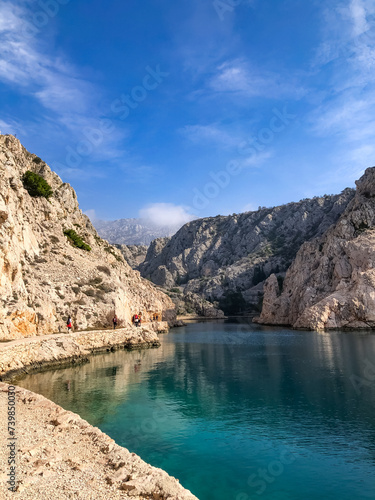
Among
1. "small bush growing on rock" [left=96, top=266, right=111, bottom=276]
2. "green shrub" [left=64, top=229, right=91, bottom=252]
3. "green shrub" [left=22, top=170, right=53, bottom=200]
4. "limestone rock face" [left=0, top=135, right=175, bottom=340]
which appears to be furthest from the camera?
"green shrub" [left=64, top=229, right=91, bottom=252]

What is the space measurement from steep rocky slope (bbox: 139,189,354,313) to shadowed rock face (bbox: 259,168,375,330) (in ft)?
144

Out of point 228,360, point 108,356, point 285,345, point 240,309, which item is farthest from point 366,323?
point 240,309

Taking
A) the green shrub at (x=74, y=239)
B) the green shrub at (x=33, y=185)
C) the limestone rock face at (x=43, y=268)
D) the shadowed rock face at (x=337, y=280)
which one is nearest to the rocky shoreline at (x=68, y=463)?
the limestone rock face at (x=43, y=268)

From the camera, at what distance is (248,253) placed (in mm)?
174625

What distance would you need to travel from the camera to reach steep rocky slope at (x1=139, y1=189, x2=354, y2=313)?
479 feet

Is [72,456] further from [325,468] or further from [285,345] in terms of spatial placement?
[285,345]

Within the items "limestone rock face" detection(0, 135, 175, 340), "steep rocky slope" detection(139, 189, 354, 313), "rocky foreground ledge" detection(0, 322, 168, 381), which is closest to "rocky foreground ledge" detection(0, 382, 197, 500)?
"rocky foreground ledge" detection(0, 322, 168, 381)

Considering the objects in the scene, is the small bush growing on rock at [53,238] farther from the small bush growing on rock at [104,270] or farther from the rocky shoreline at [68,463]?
the rocky shoreline at [68,463]

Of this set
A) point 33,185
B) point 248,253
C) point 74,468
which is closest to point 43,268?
point 33,185

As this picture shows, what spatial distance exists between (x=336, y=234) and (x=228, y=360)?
2283 inches

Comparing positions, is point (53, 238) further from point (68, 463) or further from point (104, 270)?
point (68, 463)

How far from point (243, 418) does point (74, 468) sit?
1062cm

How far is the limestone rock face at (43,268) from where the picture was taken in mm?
33250

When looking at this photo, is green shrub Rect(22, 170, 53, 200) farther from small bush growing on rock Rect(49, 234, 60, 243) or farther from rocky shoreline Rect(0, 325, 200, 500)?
rocky shoreline Rect(0, 325, 200, 500)
